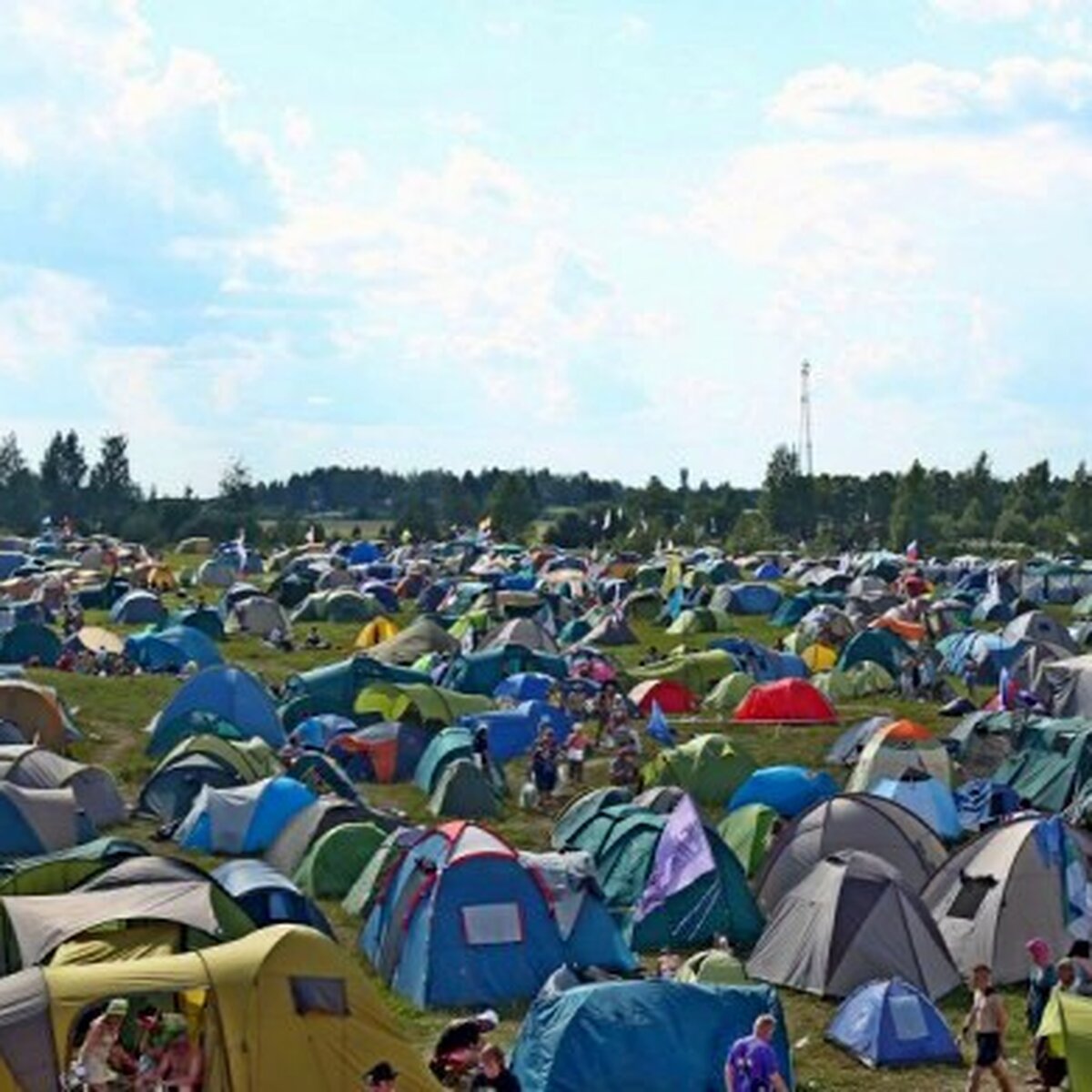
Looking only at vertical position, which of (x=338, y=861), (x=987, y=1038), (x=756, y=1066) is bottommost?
(x=987, y=1038)

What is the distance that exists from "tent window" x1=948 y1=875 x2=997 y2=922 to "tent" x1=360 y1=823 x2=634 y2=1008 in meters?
3.45

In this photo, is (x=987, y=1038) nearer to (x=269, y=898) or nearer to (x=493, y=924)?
(x=493, y=924)

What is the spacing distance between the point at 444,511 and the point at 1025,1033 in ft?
412

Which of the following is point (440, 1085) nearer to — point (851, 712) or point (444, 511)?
point (851, 712)

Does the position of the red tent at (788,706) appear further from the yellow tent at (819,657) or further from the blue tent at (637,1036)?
the blue tent at (637,1036)

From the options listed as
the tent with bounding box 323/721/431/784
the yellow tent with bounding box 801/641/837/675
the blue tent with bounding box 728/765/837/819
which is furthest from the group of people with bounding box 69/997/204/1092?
the yellow tent with bounding box 801/641/837/675

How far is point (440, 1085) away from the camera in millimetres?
14961

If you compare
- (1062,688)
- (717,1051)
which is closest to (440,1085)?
(717,1051)

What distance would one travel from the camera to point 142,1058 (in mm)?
14086

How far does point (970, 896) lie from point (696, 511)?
345 ft

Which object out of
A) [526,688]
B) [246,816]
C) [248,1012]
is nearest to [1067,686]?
[526,688]

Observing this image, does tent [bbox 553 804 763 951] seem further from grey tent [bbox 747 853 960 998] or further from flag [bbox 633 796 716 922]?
grey tent [bbox 747 853 960 998]

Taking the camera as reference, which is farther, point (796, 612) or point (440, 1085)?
point (796, 612)

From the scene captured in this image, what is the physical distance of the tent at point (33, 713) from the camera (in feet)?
107
